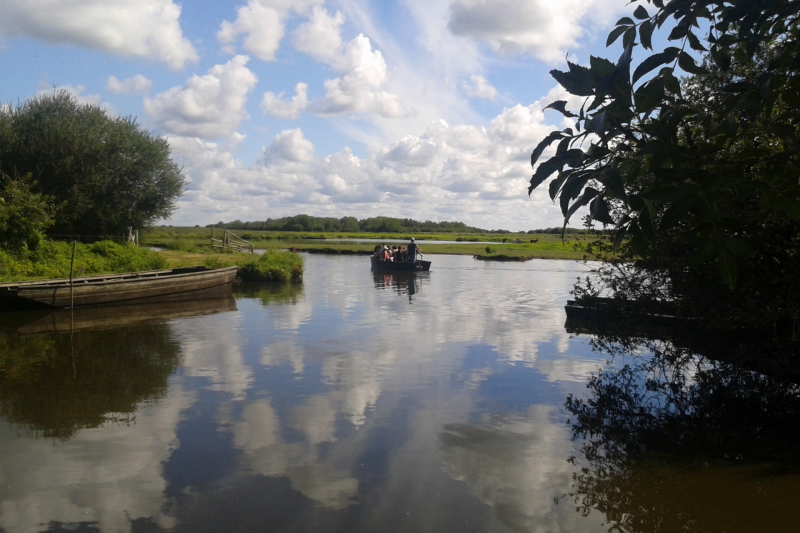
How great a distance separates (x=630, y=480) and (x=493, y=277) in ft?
93.8

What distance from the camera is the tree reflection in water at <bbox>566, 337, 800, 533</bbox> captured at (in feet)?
18.3

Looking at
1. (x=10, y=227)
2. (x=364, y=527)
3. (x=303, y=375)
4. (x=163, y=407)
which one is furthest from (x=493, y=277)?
(x=364, y=527)

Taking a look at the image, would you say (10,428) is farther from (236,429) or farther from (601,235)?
(601,235)

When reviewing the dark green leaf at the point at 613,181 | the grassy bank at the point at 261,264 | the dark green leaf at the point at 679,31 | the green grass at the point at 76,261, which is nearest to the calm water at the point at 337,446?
the dark green leaf at the point at 613,181

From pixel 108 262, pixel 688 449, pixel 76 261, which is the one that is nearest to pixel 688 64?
pixel 688 449

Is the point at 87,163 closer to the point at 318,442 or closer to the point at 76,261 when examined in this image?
the point at 76,261

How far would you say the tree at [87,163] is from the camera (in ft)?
94.3

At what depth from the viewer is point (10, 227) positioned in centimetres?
2048

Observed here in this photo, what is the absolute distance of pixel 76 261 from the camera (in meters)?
22.8

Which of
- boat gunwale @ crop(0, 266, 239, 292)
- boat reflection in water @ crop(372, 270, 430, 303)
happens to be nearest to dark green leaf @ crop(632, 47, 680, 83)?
boat gunwale @ crop(0, 266, 239, 292)

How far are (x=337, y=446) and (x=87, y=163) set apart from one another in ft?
89.1

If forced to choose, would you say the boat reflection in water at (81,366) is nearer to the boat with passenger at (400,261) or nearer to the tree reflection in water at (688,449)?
the tree reflection in water at (688,449)

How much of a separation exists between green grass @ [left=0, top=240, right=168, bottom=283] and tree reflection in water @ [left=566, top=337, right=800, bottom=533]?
18.6 meters

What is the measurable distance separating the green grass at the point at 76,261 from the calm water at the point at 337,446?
25.1 ft
